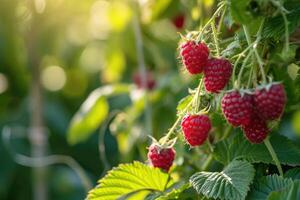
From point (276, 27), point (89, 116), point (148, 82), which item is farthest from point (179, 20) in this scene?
point (276, 27)

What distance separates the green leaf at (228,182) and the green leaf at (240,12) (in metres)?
0.24

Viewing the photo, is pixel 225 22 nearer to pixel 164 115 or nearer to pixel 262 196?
pixel 262 196

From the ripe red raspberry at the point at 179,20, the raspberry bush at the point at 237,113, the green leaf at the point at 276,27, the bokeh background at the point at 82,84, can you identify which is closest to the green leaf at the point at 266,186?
the raspberry bush at the point at 237,113

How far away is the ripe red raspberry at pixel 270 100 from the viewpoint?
987mm

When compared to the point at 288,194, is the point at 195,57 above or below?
above

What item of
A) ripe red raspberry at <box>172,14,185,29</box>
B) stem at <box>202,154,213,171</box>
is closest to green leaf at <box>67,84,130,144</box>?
ripe red raspberry at <box>172,14,185,29</box>

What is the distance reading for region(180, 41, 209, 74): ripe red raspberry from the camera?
109 centimetres

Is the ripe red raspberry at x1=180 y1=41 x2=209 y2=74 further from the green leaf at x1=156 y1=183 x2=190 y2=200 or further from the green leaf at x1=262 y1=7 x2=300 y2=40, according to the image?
the green leaf at x1=156 y1=183 x2=190 y2=200

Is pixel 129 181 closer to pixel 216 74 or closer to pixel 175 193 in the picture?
pixel 175 193

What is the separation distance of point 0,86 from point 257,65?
257 cm

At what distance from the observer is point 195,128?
1119 millimetres

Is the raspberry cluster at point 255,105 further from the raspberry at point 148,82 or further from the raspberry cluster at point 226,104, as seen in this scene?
the raspberry at point 148,82

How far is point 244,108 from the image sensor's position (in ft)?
3.33

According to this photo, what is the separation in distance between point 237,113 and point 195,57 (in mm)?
124
